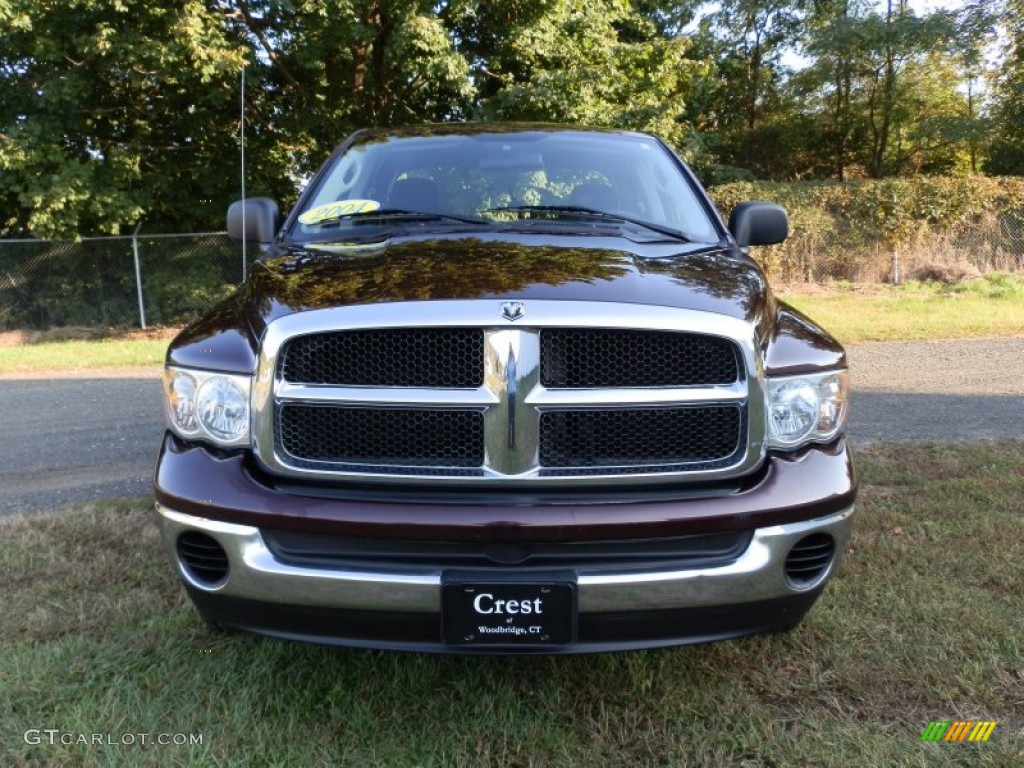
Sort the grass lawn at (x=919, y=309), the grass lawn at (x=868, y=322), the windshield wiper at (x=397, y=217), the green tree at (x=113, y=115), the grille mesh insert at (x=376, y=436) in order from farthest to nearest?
the green tree at (x=113, y=115) → the grass lawn at (x=919, y=309) → the grass lawn at (x=868, y=322) → the windshield wiper at (x=397, y=217) → the grille mesh insert at (x=376, y=436)

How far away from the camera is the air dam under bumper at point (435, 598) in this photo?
189 cm

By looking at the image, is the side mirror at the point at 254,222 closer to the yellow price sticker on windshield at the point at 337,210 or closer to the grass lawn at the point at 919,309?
the yellow price sticker on windshield at the point at 337,210

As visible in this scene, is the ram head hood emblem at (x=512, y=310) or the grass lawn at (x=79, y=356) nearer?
the ram head hood emblem at (x=512, y=310)

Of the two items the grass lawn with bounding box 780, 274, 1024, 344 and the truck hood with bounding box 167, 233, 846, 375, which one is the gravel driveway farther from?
the truck hood with bounding box 167, 233, 846, 375

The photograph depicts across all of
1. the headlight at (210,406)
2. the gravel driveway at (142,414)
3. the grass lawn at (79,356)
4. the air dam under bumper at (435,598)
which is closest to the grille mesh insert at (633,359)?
the air dam under bumper at (435,598)

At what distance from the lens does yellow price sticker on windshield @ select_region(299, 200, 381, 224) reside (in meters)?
3.05

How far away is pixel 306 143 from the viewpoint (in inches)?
538

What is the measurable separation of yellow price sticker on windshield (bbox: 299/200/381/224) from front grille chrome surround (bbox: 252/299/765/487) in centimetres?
117

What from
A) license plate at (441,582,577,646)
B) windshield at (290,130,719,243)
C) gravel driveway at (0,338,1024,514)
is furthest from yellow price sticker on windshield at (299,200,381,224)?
gravel driveway at (0,338,1024,514)

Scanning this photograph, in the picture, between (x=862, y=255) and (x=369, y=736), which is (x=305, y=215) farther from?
(x=862, y=255)

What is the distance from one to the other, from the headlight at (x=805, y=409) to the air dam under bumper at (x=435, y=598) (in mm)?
231

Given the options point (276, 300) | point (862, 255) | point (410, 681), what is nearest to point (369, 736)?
point (410, 681)

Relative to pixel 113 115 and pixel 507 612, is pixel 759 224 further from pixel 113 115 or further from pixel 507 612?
pixel 113 115

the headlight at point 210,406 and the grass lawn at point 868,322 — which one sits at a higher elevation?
the headlight at point 210,406
